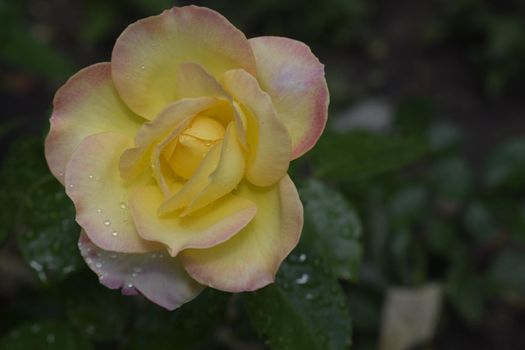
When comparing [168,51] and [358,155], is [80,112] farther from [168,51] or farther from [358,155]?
[358,155]

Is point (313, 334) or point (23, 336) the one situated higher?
point (313, 334)

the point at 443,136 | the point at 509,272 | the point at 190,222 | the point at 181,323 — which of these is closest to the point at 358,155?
the point at 181,323

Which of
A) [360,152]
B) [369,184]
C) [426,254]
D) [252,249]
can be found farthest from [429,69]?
[252,249]

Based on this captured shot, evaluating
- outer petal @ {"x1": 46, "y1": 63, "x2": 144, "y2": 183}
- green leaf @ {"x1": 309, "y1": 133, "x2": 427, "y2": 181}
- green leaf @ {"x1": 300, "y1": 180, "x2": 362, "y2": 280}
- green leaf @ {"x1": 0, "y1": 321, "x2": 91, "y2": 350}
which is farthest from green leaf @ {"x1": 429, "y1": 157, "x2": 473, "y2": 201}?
outer petal @ {"x1": 46, "y1": 63, "x2": 144, "y2": 183}

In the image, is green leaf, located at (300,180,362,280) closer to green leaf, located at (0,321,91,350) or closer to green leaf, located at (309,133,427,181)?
green leaf, located at (309,133,427,181)

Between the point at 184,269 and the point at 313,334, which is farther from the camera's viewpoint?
the point at 313,334

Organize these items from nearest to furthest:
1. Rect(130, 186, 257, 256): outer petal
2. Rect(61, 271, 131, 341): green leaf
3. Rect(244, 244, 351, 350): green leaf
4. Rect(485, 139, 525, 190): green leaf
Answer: Rect(130, 186, 257, 256): outer petal → Rect(244, 244, 351, 350): green leaf → Rect(61, 271, 131, 341): green leaf → Rect(485, 139, 525, 190): green leaf

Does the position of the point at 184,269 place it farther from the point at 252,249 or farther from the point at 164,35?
the point at 164,35
